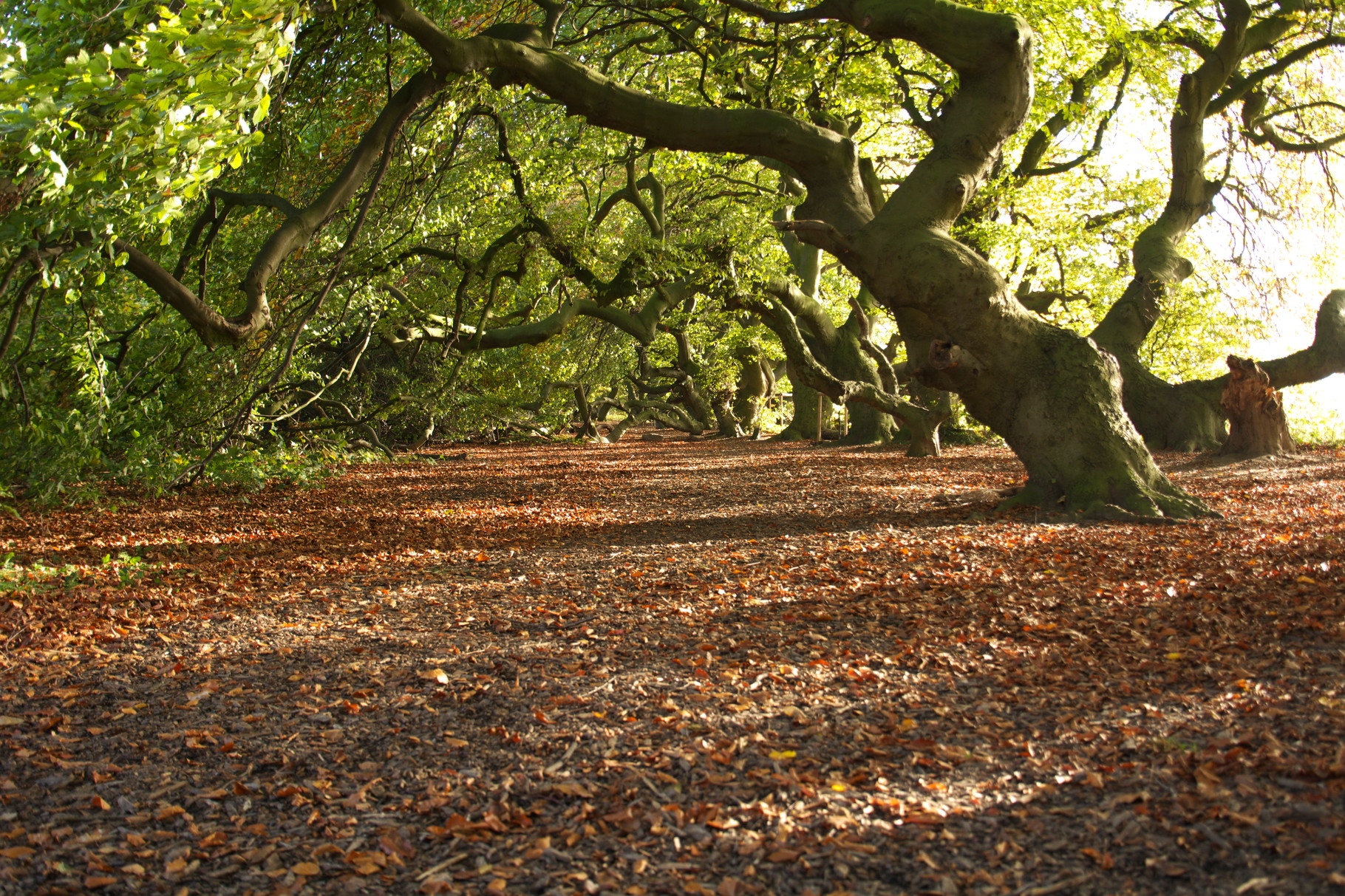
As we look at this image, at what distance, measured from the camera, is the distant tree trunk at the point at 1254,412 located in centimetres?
1086

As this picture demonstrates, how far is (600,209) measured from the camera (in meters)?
12.6

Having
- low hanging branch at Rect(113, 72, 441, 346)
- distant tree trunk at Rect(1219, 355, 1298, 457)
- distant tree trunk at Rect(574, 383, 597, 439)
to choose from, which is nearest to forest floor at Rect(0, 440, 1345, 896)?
low hanging branch at Rect(113, 72, 441, 346)

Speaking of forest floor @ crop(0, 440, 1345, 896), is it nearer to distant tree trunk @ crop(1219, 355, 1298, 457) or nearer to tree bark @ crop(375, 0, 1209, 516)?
tree bark @ crop(375, 0, 1209, 516)

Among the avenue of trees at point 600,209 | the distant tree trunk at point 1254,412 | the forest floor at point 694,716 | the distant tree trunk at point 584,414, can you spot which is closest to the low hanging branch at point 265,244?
the avenue of trees at point 600,209

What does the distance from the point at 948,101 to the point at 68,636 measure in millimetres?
8100

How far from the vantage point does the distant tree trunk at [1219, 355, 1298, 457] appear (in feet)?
35.6

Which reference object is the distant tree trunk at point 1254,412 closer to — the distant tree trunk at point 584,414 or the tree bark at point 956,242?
the tree bark at point 956,242

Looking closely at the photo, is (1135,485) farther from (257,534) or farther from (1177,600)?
(257,534)

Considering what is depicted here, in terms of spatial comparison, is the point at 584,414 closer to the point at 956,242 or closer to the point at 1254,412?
the point at 1254,412

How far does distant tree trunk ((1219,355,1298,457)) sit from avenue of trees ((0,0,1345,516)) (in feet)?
4.70

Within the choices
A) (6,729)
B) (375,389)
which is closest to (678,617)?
(6,729)

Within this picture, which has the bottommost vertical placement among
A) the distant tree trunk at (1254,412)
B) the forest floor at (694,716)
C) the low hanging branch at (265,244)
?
the forest floor at (694,716)

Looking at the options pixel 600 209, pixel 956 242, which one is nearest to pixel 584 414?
pixel 600 209

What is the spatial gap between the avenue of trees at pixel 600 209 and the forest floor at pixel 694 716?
1665mm
